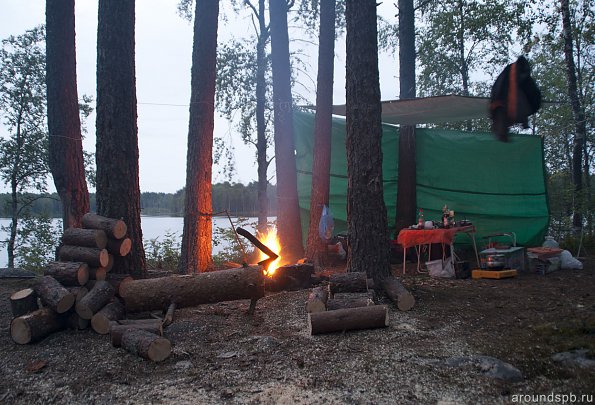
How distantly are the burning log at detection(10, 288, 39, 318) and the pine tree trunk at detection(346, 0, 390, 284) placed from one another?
3541 mm

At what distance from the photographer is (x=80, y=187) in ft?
21.4

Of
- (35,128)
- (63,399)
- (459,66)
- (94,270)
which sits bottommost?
(63,399)

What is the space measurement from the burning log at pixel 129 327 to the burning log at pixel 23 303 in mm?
940

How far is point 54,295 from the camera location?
4.06 m

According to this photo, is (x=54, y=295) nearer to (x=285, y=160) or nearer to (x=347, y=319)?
(x=347, y=319)

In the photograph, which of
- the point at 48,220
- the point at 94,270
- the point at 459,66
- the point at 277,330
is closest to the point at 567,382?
the point at 277,330

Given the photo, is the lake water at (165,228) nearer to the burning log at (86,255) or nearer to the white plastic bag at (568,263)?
the burning log at (86,255)

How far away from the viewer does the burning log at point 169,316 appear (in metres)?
4.26

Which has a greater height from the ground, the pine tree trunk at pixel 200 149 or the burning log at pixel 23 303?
the pine tree trunk at pixel 200 149

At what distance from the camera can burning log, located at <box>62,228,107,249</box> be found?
14.6 ft

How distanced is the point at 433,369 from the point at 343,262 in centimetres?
522

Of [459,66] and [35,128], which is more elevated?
[459,66]

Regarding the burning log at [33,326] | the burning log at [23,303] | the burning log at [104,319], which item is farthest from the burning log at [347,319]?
the burning log at [23,303]

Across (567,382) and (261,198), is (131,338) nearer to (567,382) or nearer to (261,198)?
(567,382)
